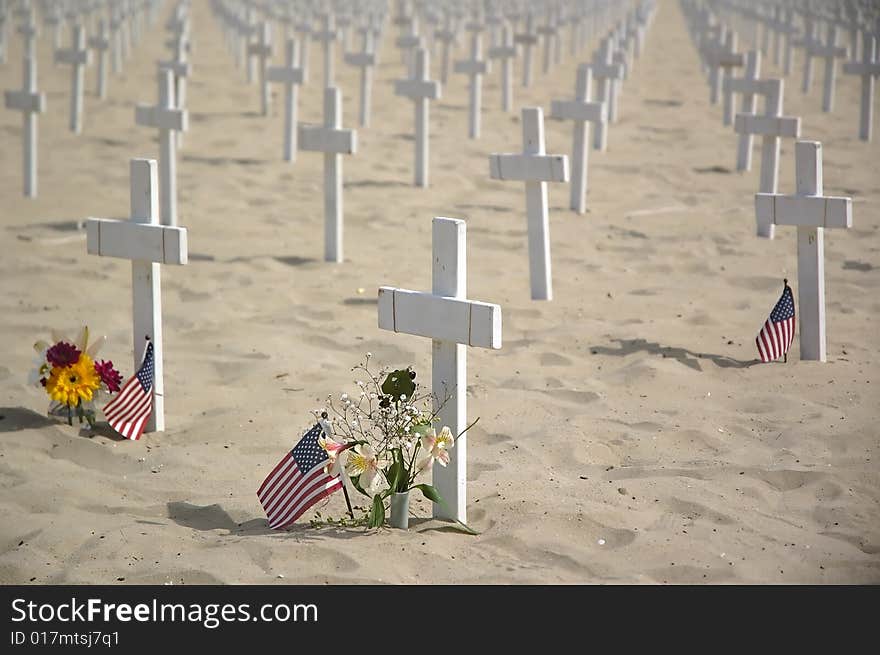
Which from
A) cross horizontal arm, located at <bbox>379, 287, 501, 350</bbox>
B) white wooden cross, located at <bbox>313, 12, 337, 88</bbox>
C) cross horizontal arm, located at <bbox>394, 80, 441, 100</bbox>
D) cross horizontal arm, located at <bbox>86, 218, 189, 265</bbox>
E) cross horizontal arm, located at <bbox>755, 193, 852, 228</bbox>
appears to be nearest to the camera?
cross horizontal arm, located at <bbox>379, 287, 501, 350</bbox>

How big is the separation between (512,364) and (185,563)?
2.92 meters

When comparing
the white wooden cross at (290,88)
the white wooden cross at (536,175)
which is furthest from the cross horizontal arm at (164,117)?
the white wooden cross at (536,175)

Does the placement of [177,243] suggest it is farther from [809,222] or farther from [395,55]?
[395,55]

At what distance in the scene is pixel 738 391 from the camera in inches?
236

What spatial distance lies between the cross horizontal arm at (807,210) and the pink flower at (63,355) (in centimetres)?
348

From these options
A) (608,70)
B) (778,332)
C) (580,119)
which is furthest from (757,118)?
(608,70)

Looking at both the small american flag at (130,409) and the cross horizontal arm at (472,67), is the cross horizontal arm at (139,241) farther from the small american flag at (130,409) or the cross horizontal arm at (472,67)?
the cross horizontal arm at (472,67)

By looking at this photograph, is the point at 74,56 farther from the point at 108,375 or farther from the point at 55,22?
the point at 108,375

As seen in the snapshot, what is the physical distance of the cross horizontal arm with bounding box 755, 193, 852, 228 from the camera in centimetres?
620

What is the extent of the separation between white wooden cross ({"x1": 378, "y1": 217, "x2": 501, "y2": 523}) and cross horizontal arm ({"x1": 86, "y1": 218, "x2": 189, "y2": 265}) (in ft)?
4.35

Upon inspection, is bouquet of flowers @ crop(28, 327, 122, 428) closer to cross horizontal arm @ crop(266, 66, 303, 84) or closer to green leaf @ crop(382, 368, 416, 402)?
green leaf @ crop(382, 368, 416, 402)

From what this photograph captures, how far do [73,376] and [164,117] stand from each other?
4.78 m

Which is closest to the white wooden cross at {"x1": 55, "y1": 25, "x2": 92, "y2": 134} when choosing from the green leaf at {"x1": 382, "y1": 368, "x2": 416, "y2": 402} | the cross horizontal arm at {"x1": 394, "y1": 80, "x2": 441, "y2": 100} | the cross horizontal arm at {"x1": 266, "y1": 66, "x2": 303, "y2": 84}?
the cross horizontal arm at {"x1": 266, "y1": 66, "x2": 303, "y2": 84}

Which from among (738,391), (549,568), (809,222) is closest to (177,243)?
(549,568)
